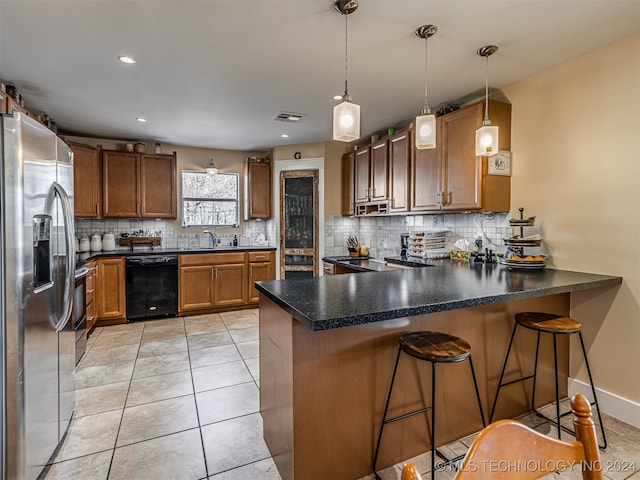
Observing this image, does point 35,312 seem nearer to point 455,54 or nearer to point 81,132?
point 455,54

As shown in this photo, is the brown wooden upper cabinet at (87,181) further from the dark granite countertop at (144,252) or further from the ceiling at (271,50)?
the ceiling at (271,50)

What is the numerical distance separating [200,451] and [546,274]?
2.51 metres

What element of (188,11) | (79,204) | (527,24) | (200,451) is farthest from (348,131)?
(79,204)

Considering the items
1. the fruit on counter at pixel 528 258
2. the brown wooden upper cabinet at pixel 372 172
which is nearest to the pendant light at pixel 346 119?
the fruit on counter at pixel 528 258

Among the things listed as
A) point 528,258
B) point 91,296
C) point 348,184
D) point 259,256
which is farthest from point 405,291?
point 91,296

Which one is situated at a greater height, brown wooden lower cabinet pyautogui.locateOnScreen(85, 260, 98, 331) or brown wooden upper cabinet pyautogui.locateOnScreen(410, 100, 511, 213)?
brown wooden upper cabinet pyautogui.locateOnScreen(410, 100, 511, 213)

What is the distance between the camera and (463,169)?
9.69ft

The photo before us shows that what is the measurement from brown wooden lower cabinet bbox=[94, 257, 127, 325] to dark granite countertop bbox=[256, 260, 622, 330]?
10.5ft

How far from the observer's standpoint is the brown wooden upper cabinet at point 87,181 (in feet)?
13.6

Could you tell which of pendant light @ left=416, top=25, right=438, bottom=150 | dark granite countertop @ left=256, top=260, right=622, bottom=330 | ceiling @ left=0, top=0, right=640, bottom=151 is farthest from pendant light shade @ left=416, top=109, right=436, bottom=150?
dark granite countertop @ left=256, top=260, right=622, bottom=330

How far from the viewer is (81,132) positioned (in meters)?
4.40

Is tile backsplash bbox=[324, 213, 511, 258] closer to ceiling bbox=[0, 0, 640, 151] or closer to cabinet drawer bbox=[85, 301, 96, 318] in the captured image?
ceiling bbox=[0, 0, 640, 151]

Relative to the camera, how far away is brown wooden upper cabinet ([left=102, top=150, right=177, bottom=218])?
4.52 meters

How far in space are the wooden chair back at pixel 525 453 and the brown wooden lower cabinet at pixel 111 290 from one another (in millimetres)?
4576
